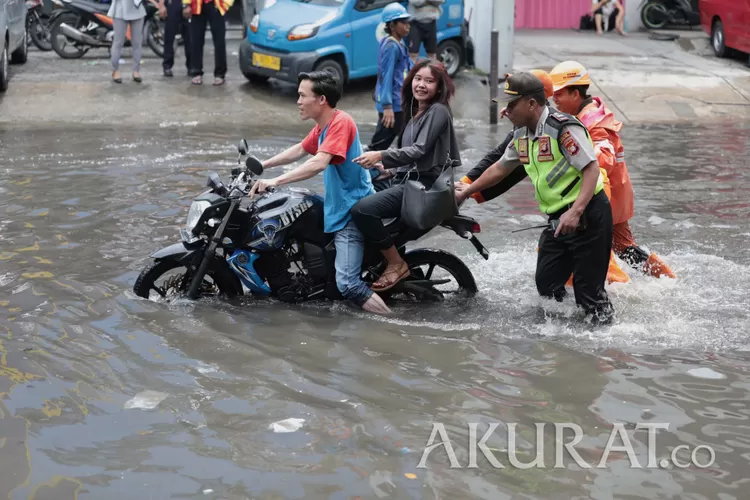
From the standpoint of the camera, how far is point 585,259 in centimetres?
584

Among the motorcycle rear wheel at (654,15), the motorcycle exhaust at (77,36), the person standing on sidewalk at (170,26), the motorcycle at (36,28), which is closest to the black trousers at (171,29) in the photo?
the person standing on sidewalk at (170,26)

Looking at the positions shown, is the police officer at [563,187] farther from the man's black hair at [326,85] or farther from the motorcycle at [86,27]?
the motorcycle at [86,27]

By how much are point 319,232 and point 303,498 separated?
2.66 m

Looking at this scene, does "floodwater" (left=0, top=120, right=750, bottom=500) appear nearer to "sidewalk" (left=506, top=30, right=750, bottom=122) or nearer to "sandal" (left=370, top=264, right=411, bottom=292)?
"sandal" (left=370, top=264, right=411, bottom=292)

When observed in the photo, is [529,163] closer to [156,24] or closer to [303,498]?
[303,498]

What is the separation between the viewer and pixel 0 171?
1031 cm

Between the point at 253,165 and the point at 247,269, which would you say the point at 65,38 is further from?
the point at 253,165

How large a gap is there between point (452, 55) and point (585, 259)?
1042 cm

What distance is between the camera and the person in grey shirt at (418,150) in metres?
6.22

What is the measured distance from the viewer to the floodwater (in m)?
4.20

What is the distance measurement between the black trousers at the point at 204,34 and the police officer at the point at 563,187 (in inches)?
371

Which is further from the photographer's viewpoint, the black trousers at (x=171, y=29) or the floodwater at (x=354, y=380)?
the black trousers at (x=171, y=29)

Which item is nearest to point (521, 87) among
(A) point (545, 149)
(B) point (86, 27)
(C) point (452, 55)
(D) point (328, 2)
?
(A) point (545, 149)

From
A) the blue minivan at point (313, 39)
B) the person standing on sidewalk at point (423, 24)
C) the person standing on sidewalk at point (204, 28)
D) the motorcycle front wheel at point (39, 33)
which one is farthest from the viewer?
the motorcycle front wheel at point (39, 33)
